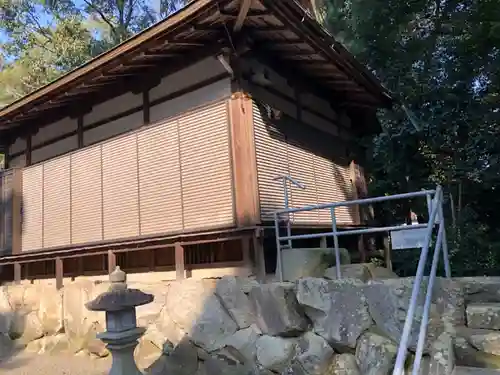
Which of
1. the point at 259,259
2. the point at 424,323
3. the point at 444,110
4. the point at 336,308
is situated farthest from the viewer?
the point at 444,110

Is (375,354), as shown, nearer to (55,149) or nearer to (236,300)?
(236,300)

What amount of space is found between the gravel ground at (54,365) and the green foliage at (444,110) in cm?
638

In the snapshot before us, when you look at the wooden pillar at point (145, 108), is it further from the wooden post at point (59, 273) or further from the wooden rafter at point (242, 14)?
the wooden post at point (59, 273)

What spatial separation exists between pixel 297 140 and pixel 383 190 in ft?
13.4

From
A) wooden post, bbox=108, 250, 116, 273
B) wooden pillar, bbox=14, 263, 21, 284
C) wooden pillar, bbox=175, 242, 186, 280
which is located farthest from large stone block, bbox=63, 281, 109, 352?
Result: wooden pillar, bbox=14, 263, 21, 284

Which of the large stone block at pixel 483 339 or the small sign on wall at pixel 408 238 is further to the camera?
the small sign on wall at pixel 408 238

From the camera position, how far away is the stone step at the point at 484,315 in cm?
343

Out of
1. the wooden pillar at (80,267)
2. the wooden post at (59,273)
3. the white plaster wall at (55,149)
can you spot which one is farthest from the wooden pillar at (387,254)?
the white plaster wall at (55,149)

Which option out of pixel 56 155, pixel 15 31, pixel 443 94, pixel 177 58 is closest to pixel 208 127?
pixel 177 58

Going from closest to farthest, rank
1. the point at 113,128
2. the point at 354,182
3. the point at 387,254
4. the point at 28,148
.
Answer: the point at 113,128 → the point at 387,254 → the point at 354,182 → the point at 28,148

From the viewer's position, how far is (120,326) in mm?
3965

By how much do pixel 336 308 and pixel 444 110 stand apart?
664 cm

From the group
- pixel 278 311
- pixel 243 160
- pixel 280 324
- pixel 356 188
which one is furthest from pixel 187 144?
pixel 356 188

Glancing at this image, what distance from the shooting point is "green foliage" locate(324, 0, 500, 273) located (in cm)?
830
